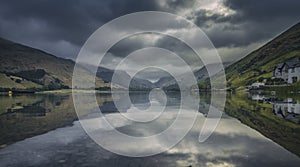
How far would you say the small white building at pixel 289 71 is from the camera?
430ft

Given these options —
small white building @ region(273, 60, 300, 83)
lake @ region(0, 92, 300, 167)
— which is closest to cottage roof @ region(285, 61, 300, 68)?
small white building @ region(273, 60, 300, 83)

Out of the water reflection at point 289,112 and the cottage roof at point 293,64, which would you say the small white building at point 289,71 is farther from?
the water reflection at point 289,112

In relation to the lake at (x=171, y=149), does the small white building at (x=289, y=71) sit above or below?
above

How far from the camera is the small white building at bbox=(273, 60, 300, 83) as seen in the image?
13110cm

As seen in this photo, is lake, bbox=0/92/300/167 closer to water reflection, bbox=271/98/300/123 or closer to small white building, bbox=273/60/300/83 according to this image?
water reflection, bbox=271/98/300/123

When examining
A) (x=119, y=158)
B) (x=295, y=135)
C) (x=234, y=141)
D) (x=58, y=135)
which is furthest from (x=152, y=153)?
(x=295, y=135)

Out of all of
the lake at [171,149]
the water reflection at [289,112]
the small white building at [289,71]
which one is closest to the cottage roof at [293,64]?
the small white building at [289,71]

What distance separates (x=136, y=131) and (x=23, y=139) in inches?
459

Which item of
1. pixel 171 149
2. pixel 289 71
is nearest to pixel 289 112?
pixel 171 149

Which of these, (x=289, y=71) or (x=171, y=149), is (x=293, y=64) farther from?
(x=171, y=149)

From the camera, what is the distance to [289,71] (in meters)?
139

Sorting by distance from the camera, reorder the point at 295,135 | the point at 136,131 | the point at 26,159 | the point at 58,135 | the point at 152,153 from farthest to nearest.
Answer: the point at 136,131 → the point at 58,135 → the point at 295,135 → the point at 152,153 → the point at 26,159

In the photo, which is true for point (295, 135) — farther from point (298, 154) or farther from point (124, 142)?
point (124, 142)

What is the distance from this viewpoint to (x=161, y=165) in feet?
49.2
